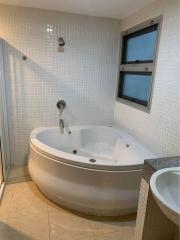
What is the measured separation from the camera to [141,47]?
2.49 m

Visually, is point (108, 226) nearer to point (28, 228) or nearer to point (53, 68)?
point (28, 228)

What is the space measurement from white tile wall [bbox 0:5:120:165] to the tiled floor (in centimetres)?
95

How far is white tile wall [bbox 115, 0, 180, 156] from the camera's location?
180cm

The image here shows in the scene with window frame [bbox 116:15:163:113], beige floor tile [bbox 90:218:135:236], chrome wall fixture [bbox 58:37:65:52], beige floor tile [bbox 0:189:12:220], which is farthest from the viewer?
chrome wall fixture [bbox 58:37:65:52]

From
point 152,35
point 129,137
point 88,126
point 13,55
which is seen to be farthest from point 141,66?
point 13,55

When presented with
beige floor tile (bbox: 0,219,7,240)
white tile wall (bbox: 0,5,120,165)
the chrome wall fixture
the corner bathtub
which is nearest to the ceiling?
white tile wall (bbox: 0,5,120,165)

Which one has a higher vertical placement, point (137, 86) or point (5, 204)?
point (137, 86)

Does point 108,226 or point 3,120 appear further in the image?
point 3,120

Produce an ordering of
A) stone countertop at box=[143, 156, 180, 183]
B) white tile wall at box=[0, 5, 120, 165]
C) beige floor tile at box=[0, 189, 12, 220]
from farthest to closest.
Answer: white tile wall at box=[0, 5, 120, 165], beige floor tile at box=[0, 189, 12, 220], stone countertop at box=[143, 156, 180, 183]

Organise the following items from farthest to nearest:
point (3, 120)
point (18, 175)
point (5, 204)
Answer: point (18, 175)
point (3, 120)
point (5, 204)

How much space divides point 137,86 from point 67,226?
190 centimetres

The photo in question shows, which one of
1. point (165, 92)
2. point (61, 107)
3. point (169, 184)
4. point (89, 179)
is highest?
point (165, 92)

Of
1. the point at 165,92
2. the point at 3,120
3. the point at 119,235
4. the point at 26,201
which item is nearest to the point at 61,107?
the point at 3,120

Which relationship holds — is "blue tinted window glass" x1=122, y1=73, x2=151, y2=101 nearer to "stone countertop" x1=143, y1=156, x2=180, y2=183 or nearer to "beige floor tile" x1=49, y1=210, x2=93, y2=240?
"stone countertop" x1=143, y1=156, x2=180, y2=183
